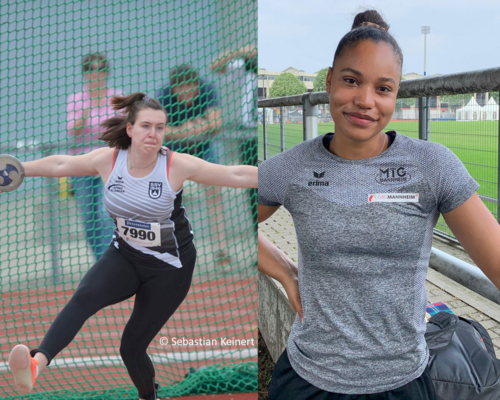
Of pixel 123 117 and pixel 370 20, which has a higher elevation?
pixel 370 20

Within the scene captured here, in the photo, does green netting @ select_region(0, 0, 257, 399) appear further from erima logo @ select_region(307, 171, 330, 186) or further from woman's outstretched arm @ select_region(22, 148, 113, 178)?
erima logo @ select_region(307, 171, 330, 186)

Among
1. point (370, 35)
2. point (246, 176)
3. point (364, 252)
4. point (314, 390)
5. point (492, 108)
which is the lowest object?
point (314, 390)

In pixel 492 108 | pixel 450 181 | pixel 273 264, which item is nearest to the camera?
pixel 450 181

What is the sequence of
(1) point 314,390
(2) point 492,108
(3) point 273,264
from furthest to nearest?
(2) point 492,108, (3) point 273,264, (1) point 314,390

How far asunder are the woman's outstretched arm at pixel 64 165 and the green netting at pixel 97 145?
14mm

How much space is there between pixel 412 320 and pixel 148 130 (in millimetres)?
603

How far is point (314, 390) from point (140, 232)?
0.44 m

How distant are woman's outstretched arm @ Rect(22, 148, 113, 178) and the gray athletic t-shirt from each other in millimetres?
344

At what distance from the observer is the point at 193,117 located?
3.28ft

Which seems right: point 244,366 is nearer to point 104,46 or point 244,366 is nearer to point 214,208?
point 214,208

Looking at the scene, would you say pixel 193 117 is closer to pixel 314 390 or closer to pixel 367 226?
pixel 367 226

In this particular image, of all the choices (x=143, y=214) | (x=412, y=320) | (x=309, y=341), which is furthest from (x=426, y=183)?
(x=143, y=214)

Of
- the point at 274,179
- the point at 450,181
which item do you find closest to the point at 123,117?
the point at 274,179

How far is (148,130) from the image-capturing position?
3.11 feet
